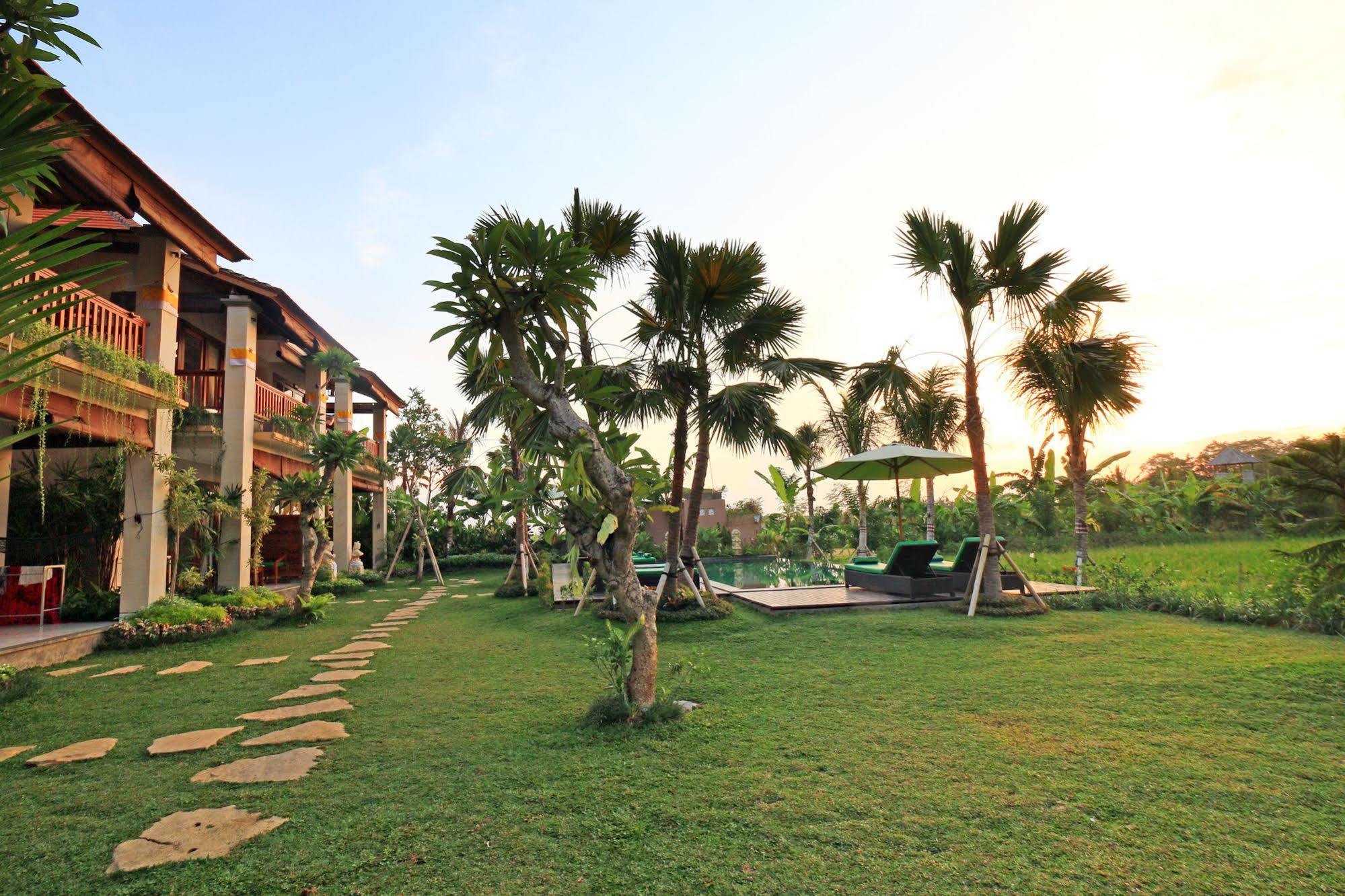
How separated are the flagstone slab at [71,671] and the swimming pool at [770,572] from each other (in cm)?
907

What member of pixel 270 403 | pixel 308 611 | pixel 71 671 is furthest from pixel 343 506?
pixel 71 671

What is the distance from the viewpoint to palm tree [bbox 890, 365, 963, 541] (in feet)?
32.8

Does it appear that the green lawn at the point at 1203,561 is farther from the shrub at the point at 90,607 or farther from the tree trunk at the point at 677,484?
the shrub at the point at 90,607

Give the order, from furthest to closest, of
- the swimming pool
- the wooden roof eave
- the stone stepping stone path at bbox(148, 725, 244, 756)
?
1. the swimming pool
2. the wooden roof eave
3. the stone stepping stone path at bbox(148, 725, 244, 756)

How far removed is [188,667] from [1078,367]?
1158 centimetres

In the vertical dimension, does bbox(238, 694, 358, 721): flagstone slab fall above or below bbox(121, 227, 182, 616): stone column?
below

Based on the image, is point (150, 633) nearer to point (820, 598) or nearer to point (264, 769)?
point (264, 769)

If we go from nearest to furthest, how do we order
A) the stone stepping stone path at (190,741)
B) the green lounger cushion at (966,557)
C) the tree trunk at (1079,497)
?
the stone stepping stone path at (190,741), the green lounger cushion at (966,557), the tree trunk at (1079,497)

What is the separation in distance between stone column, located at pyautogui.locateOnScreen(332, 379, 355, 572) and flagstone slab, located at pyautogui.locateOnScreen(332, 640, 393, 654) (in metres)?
10.2

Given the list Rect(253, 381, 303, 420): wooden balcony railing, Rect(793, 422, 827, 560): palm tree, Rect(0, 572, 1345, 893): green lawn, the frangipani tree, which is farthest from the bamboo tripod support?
Rect(253, 381, 303, 420): wooden balcony railing

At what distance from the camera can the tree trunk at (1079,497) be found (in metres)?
10.6

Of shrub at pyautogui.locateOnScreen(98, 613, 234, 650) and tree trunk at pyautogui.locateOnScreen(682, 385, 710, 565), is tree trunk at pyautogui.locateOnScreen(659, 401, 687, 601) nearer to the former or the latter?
tree trunk at pyautogui.locateOnScreen(682, 385, 710, 565)

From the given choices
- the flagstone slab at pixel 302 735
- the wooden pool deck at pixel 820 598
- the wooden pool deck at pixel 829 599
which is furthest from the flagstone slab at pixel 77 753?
the wooden pool deck at pixel 829 599

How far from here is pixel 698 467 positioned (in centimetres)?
956
